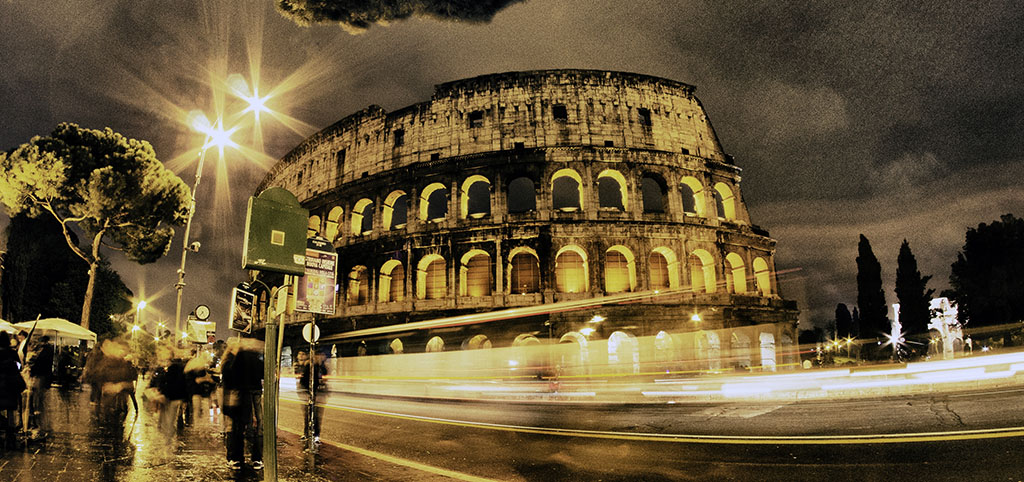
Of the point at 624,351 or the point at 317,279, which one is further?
the point at 624,351

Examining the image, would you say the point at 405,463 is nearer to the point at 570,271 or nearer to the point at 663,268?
the point at 570,271

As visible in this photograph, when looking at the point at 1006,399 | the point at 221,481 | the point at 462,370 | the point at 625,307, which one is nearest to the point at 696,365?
the point at 625,307

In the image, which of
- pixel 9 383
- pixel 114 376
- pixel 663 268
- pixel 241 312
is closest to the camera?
pixel 9 383

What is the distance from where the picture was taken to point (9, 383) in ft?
19.5

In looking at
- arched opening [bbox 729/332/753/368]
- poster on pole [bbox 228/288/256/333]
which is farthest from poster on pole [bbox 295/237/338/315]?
arched opening [bbox 729/332/753/368]

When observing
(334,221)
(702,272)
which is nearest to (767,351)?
(702,272)

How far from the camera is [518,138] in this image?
84.1 ft

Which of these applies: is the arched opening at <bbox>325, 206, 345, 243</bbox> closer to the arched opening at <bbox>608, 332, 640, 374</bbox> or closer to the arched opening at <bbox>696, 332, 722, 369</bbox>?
the arched opening at <bbox>608, 332, 640, 374</bbox>

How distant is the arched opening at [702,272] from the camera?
2492 centimetres

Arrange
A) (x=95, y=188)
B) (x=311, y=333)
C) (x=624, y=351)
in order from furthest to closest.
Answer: (x=624, y=351) → (x=95, y=188) → (x=311, y=333)

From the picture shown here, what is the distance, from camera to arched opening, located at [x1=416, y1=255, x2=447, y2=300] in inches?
977

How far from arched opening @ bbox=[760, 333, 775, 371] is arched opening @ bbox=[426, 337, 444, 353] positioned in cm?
1586

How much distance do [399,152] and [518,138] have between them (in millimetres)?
6879

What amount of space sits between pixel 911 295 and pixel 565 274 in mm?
39387
